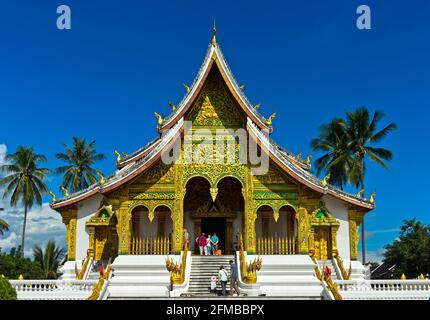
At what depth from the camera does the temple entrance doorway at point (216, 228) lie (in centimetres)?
2044

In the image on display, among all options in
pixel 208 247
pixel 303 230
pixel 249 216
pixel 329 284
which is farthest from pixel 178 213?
pixel 329 284

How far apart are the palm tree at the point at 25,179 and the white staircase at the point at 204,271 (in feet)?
73.4

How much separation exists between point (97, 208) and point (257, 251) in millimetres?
6936

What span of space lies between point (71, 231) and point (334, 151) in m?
19.1

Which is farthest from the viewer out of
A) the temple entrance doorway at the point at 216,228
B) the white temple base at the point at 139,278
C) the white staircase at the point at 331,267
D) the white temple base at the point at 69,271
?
the temple entrance doorway at the point at 216,228

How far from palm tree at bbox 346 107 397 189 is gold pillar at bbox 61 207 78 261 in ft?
56.0

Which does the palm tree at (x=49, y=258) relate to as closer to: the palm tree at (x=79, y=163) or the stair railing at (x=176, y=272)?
the palm tree at (x=79, y=163)

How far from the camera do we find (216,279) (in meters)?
15.2

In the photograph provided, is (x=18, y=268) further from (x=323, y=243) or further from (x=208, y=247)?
(x=323, y=243)

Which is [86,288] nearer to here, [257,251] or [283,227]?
[257,251]

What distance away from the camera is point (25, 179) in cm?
3556

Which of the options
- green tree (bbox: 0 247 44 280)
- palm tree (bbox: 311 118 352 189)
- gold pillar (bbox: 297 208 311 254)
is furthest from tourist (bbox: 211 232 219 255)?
green tree (bbox: 0 247 44 280)

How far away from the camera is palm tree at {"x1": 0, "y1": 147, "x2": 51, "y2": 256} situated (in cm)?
3512

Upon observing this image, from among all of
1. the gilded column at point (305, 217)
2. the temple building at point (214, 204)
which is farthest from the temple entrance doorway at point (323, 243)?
the gilded column at point (305, 217)
